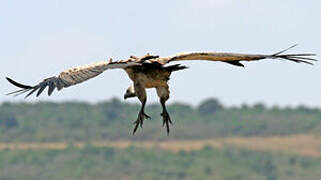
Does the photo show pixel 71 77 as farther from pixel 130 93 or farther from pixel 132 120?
pixel 132 120

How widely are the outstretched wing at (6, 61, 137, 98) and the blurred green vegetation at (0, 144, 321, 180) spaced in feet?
404

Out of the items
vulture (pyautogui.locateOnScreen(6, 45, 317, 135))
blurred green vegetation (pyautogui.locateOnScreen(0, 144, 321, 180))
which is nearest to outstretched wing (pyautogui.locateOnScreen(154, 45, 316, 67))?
vulture (pyautogui.locateOnScreen(6, 45, 317, 135))

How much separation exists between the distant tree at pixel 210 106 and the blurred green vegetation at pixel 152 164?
27315 mm

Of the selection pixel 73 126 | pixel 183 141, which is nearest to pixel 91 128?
pixel 73 126

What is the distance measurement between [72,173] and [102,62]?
128543 mm

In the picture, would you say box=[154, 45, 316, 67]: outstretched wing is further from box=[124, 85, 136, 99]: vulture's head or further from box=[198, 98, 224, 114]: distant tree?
box=[198, 98, 224, 114]: distant tree

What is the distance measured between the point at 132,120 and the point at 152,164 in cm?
2293

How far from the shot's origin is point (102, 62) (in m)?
20.7

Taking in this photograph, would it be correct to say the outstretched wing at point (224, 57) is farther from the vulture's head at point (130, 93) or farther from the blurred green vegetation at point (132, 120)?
the blurred green vegetation at point (132, 120)

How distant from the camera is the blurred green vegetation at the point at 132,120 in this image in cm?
16388

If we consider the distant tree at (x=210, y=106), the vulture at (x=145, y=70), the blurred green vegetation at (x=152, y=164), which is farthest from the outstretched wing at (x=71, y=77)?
the distant tree at (x=210, y=106)

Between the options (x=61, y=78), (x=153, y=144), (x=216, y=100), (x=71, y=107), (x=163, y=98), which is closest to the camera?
(x=61, y=78)

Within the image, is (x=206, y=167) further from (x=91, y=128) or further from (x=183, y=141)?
(x=91, y=128)

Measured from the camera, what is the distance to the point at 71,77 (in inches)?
787
